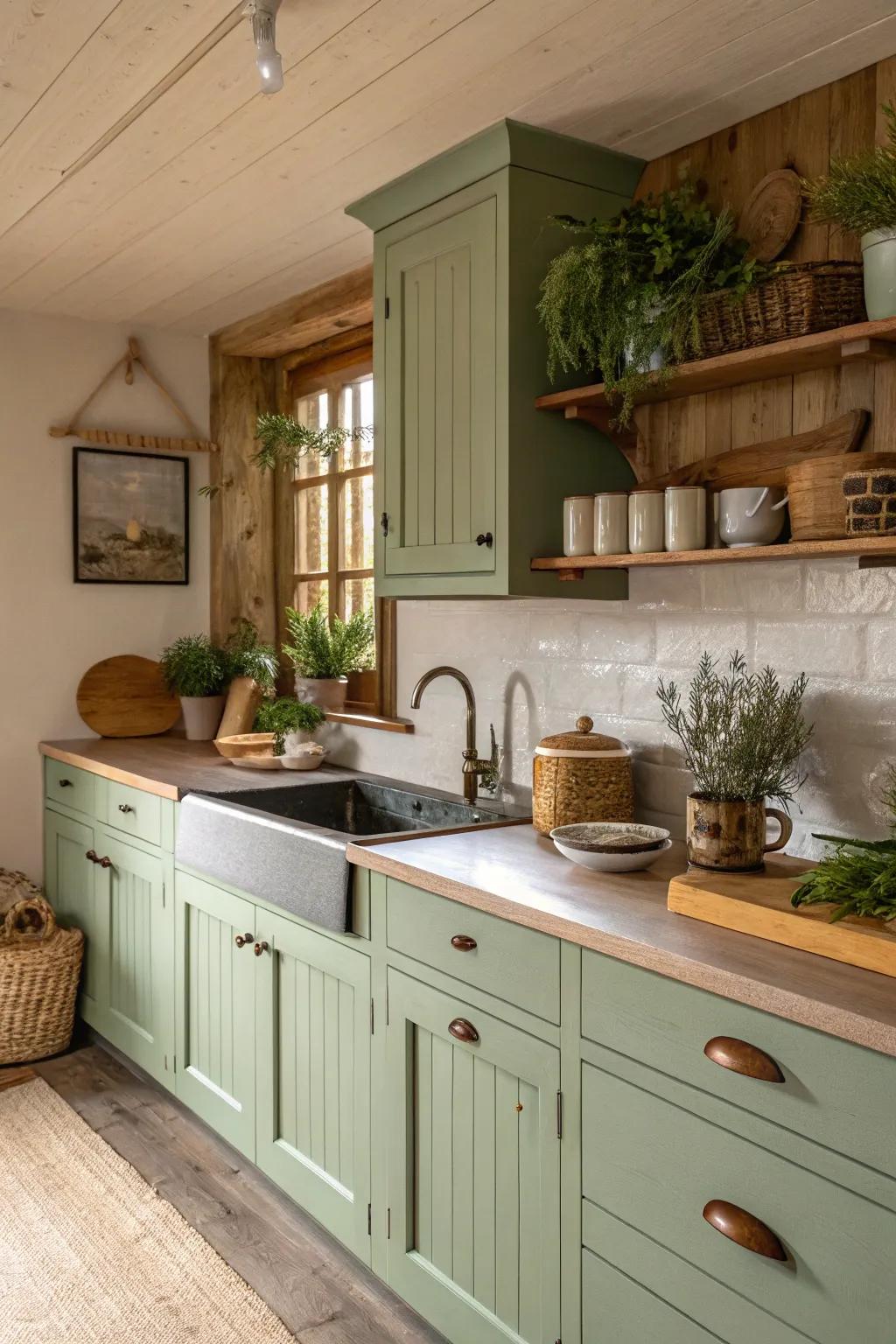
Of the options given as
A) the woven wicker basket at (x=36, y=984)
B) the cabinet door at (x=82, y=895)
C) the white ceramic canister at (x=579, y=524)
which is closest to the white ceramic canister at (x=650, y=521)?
the white ceramic canister at (x=579, y=524)

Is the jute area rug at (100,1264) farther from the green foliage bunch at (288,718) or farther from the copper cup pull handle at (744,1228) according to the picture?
the green foliage bunch at (288,718)

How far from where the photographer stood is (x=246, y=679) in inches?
152

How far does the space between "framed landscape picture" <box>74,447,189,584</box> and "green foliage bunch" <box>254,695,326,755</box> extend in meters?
0.94

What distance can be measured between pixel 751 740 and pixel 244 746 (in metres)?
1.90

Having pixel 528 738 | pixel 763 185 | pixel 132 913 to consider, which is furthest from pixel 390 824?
pixel 763 185

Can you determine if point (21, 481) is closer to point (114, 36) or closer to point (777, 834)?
point (114, 36)

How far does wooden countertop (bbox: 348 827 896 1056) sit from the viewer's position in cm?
134

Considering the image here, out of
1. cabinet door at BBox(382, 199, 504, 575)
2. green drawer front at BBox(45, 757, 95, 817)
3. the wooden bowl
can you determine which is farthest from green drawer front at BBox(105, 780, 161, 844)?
cabinet door at BBox(382, 199, 504, 575)

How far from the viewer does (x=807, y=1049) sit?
4.43ft

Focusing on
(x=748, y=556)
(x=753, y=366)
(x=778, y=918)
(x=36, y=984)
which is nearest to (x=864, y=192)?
(x=753, y=366)

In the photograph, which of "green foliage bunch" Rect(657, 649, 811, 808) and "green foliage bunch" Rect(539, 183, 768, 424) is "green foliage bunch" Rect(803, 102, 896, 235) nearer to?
"green foliage bunch" Rect(539, 183, 768, 424)

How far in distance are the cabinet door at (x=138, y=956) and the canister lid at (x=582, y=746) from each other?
4.17 ft

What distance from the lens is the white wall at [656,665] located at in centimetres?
200

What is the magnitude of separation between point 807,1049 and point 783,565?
1.04 m
